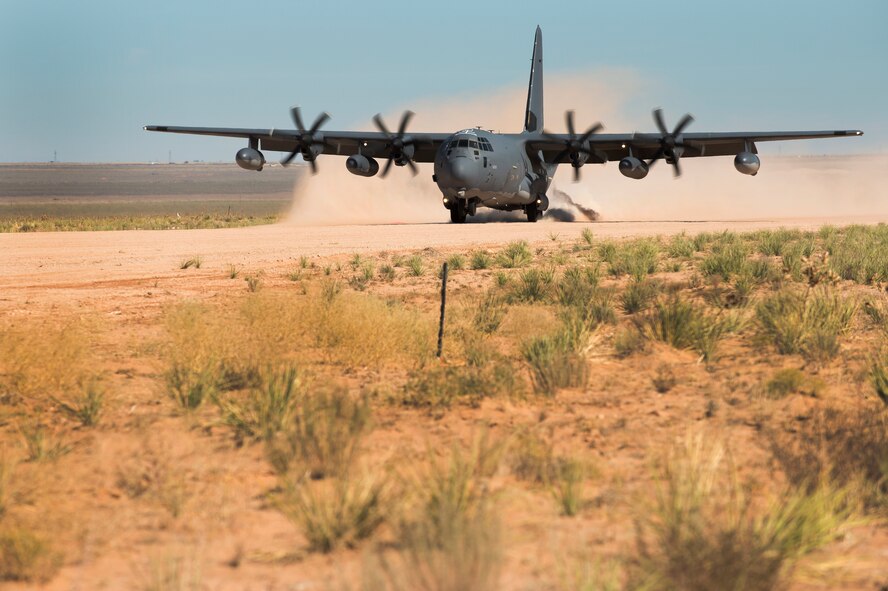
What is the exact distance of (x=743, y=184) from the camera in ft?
263

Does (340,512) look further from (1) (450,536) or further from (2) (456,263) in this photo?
(2) (456,263)

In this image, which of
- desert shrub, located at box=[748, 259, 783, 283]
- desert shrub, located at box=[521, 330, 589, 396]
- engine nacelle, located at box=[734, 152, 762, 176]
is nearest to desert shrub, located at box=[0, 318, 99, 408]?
desert shrub, located at box=[521, 330, 589, 396]

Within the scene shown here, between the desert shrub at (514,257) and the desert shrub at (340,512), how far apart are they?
57.7 ft

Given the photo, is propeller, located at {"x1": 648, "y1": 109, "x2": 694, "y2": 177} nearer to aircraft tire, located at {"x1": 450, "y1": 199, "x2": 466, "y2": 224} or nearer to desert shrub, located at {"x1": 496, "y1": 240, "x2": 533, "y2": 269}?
aircraft tire, located at {"x1": 450, "y1": 199, "x2": 466, "y2": 224}

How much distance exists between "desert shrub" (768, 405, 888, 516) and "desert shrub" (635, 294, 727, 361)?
3061 millimetres

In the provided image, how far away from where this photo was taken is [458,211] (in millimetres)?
42062

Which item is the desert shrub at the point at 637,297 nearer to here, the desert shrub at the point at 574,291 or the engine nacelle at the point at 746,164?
the desert shrub at the point at 574,291

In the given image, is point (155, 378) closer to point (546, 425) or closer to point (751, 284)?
point (546, 425)

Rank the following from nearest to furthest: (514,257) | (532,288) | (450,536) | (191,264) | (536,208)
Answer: (450,536), (532,288), (191,264), (514,257), (536,208)

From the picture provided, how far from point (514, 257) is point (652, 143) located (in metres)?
19.4

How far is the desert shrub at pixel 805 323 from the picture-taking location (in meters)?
11.7

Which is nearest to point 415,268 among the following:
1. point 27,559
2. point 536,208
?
point 27,559

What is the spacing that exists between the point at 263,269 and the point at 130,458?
50.5 feet

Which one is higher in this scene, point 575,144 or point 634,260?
point 575,144
